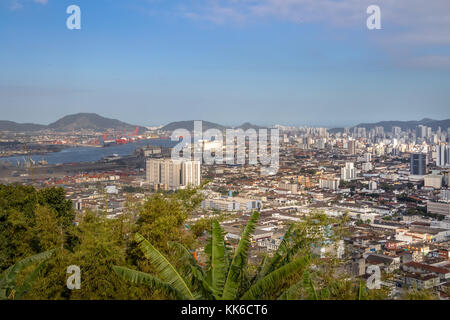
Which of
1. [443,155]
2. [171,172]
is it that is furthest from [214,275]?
[443,155]

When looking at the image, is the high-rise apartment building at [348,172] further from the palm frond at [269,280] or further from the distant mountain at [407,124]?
the palm frond at [269,280]

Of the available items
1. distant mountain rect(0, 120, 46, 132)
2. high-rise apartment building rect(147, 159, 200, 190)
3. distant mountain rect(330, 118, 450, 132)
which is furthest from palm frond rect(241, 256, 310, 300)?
distant mountain rect(330, 118, 450, 132)

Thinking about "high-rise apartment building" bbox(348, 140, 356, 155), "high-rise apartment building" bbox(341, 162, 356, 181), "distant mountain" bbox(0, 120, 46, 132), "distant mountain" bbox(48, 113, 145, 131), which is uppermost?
"distant mountain" bbox(48, 113, 145, 131)

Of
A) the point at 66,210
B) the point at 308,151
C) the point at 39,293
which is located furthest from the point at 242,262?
the point at 308,151

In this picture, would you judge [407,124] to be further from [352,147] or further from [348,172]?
[348,172]

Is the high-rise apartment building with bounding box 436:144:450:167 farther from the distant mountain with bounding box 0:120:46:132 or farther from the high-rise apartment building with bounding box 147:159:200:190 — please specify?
the distant mountain with bounding box 0:120:46:132

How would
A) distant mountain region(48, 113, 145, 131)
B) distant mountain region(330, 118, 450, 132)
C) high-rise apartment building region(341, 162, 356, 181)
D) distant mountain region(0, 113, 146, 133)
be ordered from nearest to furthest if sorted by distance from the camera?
1. distant mountain region(0, 113, 146, 133)
2. distant mountain region(48, 113, 145, 131)
3. high-rise apartment building region(341, 162, 356, 181)
4. distant mountain region(330, 118, 450, 132)
